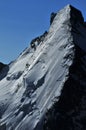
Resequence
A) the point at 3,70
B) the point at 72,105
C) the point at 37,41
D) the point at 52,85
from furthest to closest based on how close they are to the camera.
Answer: the point at 3,70 → the point at 37,41 → the point at 52,85 → the point at 72,105

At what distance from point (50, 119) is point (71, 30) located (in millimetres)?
5849

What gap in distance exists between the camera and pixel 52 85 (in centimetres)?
1808

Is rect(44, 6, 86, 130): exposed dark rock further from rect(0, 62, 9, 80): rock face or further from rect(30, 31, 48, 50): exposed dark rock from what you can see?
rect(0, 62, 9, 80): rock face

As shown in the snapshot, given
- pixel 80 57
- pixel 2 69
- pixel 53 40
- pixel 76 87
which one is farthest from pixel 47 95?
pixel 2 69

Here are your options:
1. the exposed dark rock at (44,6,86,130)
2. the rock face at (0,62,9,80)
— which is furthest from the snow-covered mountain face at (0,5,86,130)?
the rock face at (0,62,9,80)

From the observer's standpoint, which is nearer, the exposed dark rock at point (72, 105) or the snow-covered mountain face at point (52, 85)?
the exposed dark rock at point (72, 105)

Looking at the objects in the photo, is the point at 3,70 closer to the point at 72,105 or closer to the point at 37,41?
the point at 37,41

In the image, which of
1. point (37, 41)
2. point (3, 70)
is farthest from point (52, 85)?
point (3, 70)

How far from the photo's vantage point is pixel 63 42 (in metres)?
20.1

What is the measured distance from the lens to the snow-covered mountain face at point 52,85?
16.6 meters

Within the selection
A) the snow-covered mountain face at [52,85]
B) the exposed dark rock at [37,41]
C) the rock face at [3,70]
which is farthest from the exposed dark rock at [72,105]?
the rock face at [3,70]

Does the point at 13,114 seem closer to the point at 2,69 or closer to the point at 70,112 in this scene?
the point at 70,112

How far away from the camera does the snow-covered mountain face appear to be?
16.6 m

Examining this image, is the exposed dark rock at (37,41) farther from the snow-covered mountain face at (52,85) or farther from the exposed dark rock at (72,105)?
the exposed dark rock at (72,105)
